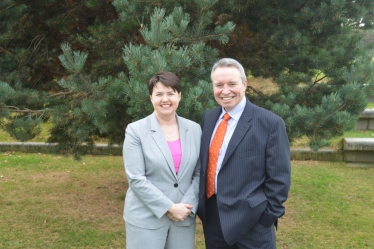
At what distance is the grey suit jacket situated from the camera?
2404mm

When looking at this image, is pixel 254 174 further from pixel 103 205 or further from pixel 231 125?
pixel 103 205

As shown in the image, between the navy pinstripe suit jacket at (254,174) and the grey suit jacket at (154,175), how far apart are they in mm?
228

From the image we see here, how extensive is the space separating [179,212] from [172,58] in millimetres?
1131

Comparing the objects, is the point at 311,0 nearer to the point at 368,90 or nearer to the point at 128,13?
the point at 368,90

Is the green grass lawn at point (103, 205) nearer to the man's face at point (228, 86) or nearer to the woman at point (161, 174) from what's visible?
the woman at point (161, 174)

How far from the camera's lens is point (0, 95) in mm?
3707

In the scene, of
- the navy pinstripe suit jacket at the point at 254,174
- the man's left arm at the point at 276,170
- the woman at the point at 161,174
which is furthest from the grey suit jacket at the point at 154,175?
the man's left arm at the point at 276,170

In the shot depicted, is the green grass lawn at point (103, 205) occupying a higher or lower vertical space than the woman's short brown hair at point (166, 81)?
lower

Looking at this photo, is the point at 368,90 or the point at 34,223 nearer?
the point at 368,90

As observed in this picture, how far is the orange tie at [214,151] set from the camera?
2453 mm

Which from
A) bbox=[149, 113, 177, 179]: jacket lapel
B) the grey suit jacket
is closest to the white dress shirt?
the grey suit jacket

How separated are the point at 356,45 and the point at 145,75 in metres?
2.71

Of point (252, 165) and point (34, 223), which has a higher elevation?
point (252, 165)

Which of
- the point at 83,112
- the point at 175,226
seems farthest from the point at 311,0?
the point at 175,226
